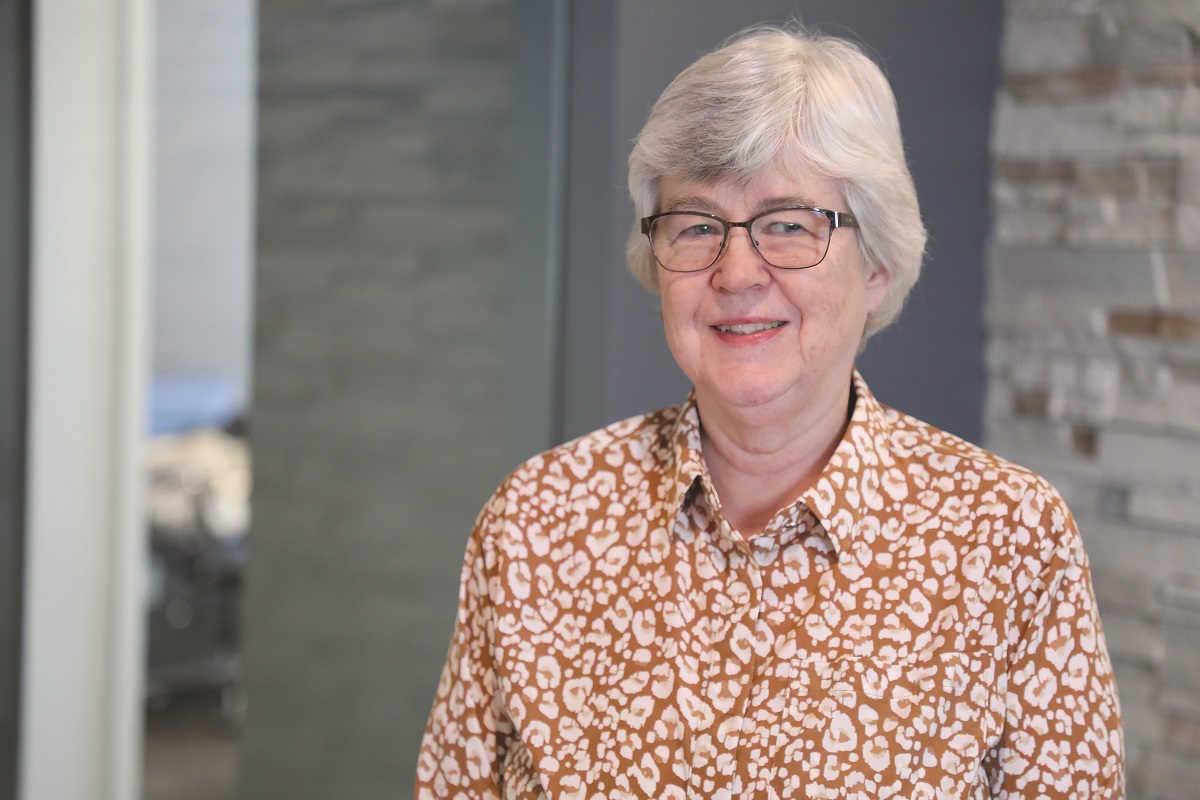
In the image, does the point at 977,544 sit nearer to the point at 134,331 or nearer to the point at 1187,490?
the point at 1187,490

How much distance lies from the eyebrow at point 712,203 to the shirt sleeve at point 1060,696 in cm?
40

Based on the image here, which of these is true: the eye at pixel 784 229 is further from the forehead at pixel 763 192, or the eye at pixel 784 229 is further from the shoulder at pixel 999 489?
the shoulder at pixel 999 489

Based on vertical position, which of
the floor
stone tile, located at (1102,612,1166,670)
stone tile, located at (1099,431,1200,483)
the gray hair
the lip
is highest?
the gray hair

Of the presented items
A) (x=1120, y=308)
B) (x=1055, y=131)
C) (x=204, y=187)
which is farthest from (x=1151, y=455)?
(x=204, y=187)

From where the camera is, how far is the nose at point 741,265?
1165 millimetres

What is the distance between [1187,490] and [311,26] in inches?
75.3

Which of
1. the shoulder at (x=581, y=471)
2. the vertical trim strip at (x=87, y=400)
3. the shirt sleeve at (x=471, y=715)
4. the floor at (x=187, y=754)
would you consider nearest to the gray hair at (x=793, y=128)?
the shoulder at (x=581, y=471)

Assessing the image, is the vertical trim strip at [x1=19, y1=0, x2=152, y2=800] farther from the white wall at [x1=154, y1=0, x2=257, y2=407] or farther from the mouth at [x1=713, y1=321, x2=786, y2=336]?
the mouth at [x1=713, y1=321, x2=786, y2=336]

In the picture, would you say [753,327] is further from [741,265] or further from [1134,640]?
[1134,640]

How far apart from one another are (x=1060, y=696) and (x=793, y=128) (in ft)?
1.99

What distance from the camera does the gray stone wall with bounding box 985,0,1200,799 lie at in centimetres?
212

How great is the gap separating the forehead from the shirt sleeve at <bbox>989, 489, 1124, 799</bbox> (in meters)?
0.39

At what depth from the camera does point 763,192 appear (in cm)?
116

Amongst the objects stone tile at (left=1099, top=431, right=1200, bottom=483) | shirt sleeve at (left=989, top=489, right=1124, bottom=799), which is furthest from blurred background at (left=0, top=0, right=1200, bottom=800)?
shirt sleeve at (left=989, top=489, right=1124, bottom=799)
